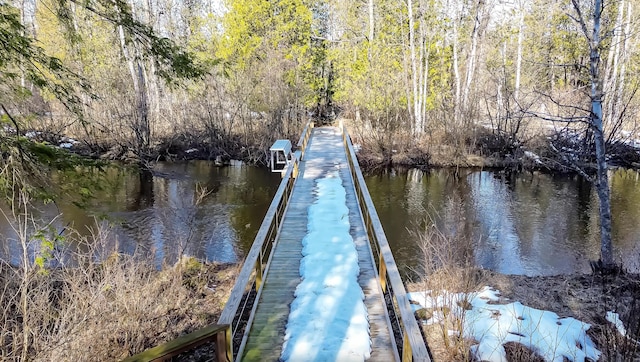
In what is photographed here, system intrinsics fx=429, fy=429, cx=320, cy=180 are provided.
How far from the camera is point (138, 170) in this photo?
19.9 ft

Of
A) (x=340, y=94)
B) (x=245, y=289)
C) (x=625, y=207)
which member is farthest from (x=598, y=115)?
(x=340, y=94)

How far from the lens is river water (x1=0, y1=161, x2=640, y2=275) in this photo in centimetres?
1070

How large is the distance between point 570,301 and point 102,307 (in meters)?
7.22

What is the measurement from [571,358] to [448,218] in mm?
7854

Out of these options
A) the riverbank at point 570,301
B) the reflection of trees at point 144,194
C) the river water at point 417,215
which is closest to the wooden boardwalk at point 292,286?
the riverbank at point 570,301

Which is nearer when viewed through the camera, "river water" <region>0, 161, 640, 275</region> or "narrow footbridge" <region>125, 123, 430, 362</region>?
"narrow footbridge" <region>125, 123, 430, 362</region>

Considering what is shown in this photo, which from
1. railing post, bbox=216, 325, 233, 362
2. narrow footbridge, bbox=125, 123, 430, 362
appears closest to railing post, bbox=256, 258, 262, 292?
narrow footbridge, bbox=125, 123, 430, 362

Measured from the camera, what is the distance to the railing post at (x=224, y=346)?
3480mm

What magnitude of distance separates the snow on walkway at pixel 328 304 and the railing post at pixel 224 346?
75 centimetres

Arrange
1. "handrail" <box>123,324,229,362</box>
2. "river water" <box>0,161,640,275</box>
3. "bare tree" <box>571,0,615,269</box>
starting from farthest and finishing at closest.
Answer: "river water" <box>0,161,640,275</box> → "bare tree" <box>571,0,615,269</box> → "handrail" <box>123,324,229,362</box>

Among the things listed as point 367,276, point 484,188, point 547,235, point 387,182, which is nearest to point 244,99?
point 387,182

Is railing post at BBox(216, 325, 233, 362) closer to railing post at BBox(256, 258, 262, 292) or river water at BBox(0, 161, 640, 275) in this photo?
railing post at BBox(256, 258, 262, 292)

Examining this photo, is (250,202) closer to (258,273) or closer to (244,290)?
(258,273)

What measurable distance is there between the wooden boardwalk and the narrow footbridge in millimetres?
11
